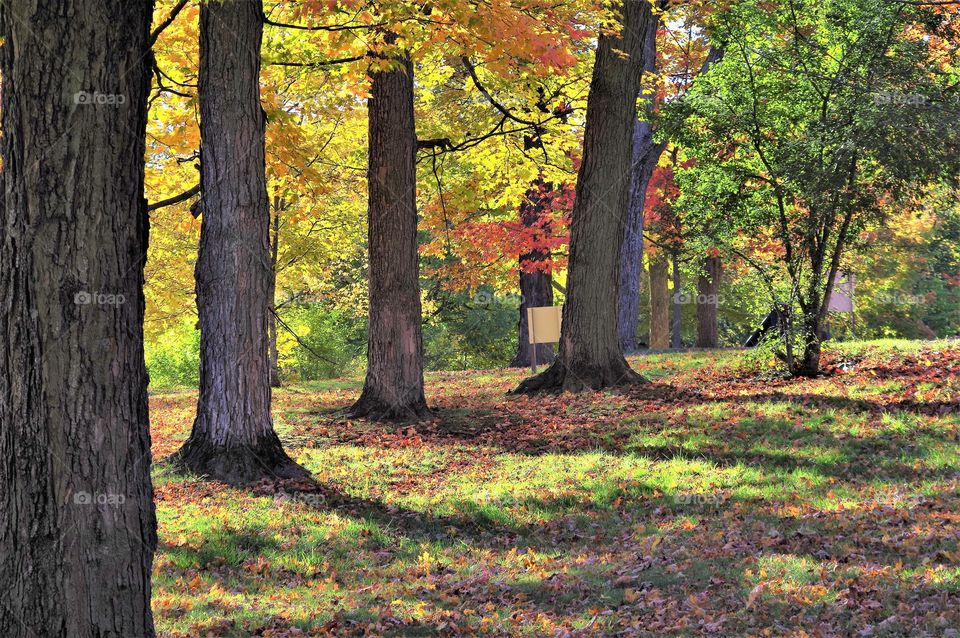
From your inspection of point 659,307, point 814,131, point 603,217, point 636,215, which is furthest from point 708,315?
point 814,131

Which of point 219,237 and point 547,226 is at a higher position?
point 547,226

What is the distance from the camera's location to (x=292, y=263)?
23.9 meters

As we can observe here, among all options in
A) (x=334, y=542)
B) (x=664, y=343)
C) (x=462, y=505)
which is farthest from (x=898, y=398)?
(x=664, y=343)

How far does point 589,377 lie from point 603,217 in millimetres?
2557

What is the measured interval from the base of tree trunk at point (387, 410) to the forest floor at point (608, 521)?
42 cm

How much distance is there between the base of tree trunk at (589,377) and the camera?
14969 mm

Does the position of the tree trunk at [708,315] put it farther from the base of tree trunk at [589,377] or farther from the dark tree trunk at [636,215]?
the base of tree trunk at [589,377]

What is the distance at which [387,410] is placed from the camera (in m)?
14.4

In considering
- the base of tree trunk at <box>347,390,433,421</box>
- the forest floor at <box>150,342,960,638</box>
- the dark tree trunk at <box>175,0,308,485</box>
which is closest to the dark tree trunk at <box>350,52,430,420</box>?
the base of tree trunk at <box>347,390,433,421</box>

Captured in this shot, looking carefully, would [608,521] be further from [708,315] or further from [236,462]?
[708,315]

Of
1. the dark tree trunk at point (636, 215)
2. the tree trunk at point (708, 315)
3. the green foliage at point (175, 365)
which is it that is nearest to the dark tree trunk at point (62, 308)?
the dark tree trunk at point (636, 215)

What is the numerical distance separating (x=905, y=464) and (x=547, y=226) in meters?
15.2

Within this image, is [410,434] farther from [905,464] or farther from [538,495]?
[905,464]

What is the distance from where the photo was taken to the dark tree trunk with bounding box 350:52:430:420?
14133 mm
